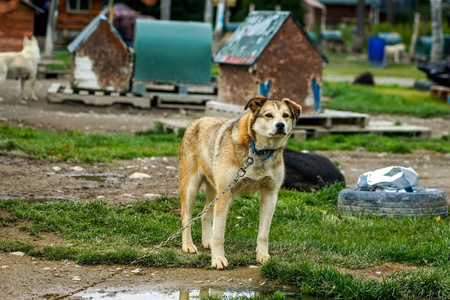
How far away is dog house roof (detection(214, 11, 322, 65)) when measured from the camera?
12062mm

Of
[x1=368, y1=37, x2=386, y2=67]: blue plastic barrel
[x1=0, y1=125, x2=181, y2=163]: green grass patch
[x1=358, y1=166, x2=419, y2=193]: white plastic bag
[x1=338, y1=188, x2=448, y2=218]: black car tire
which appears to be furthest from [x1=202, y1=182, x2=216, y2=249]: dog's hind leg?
[x1=368, y1=37, x2=386, y2=67]: blue plastic barrel

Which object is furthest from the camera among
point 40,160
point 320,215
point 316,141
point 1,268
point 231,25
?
point 231,25

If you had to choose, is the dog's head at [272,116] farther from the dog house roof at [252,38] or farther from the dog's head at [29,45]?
the dog's head at [29,45]

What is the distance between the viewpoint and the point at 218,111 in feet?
42.2

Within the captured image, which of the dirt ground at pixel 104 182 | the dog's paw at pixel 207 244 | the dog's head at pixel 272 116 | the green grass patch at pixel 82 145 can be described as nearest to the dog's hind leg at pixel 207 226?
the dog's paw at pixel 207 244

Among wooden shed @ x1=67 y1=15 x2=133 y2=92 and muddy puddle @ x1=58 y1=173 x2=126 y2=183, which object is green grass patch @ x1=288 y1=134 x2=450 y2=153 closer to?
muddy puddle @ x1=58 y1=173 x2=126 y2=183

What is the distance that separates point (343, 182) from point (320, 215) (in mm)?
1289

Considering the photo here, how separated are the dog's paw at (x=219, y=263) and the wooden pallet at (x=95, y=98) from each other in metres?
10.5

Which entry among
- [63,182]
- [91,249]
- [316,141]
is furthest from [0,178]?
[316,141]

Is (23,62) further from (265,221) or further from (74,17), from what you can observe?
(74,17)

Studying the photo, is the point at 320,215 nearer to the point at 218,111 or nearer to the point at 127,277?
the point at 127,277

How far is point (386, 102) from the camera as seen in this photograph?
60.4 feet

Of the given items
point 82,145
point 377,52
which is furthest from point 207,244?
point 377,52

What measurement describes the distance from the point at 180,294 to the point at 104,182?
12.3 feet
